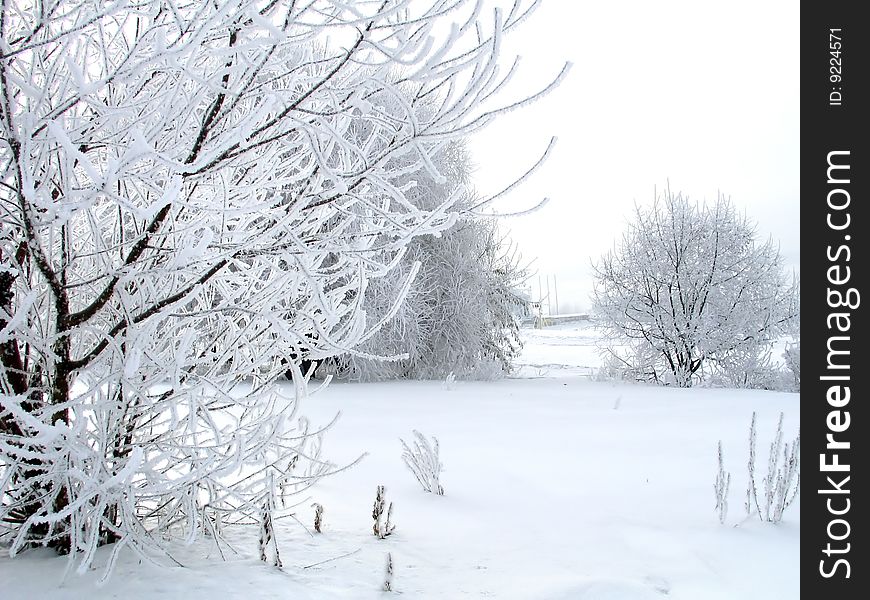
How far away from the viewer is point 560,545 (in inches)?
116

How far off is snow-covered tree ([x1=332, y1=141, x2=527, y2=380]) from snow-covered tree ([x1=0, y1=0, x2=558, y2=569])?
9372mm

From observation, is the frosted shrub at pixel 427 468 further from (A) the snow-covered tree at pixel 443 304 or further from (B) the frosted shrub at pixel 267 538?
(A) the snow-covered tree at pixel 443 304

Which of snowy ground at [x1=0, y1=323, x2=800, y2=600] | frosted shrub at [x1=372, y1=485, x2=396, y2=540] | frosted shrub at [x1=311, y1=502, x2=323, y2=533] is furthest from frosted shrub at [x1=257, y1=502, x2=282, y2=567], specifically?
frosted shrub at [x1=372, y1=485, x2=396, y2=540]

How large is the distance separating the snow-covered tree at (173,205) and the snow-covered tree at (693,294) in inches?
509

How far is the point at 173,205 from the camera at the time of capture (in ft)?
7.04

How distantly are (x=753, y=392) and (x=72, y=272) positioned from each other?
9.94 meters

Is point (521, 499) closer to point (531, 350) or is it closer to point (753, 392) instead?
point (753, 392)

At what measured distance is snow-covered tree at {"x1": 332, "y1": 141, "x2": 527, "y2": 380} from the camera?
40.6 ft

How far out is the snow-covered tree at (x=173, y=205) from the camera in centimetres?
162

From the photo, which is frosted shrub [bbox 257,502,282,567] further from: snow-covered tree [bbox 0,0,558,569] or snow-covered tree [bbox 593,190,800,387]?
snow-covered tree [bbox 593,190,800,387]
